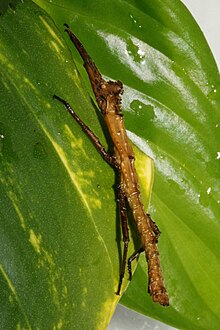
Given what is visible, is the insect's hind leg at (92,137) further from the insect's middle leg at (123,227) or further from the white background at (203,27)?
the white background at (203,27)

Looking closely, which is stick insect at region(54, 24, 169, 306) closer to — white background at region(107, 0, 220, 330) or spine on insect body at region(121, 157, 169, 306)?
spine on insect body at region(121, 157, 169, 306)

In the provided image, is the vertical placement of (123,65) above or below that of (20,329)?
above

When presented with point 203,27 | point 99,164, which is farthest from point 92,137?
point 203,27

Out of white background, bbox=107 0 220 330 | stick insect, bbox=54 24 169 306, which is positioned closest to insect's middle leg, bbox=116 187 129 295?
stick insect, bbox=54 24 169 306

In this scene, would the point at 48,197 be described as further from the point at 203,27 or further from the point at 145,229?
the point at 203,27

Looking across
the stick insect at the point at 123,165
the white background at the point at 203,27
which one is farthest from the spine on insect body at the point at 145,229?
the white background at the point at 203,27

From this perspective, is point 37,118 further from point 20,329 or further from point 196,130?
point 196,130

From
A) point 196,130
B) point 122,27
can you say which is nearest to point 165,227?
point 196,130

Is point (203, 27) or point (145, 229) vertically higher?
point (203, 27)
